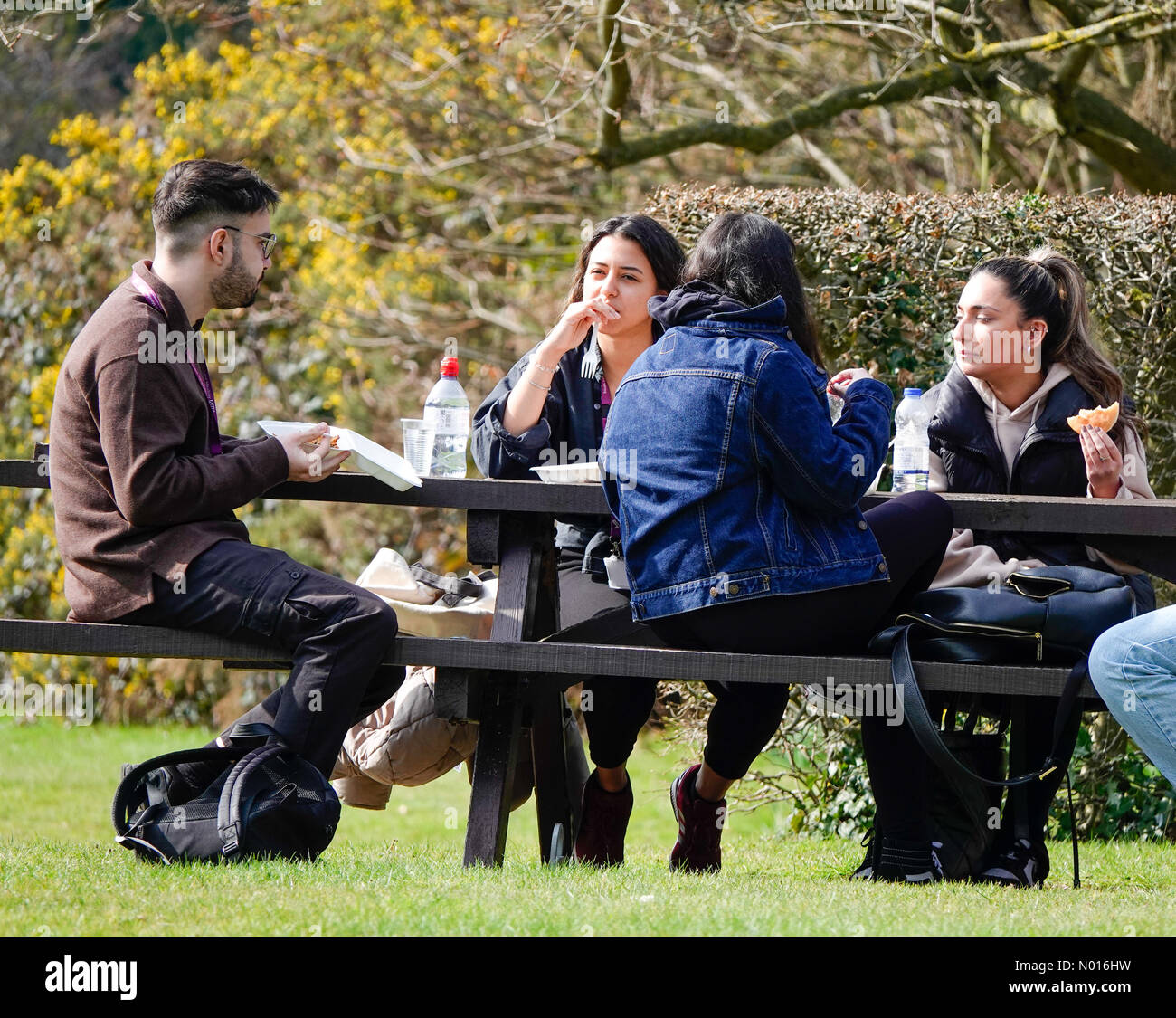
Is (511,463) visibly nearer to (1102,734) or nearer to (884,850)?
(884,850)

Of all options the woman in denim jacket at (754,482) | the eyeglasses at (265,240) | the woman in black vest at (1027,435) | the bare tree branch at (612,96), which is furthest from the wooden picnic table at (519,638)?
the bare tree branch at (612,96)

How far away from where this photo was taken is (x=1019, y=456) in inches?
173

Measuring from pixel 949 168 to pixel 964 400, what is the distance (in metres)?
6.32

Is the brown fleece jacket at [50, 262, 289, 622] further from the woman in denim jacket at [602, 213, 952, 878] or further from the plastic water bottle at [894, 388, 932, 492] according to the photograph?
the plastic water bottle at [894, 388, 932, 492]

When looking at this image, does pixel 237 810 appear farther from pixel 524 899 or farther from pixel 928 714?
pixel 928 714

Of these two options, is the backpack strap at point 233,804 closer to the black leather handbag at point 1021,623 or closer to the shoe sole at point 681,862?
the shoe sole at point 681,862

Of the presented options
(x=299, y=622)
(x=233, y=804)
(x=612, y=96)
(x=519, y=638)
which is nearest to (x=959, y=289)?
(x=519, y=638)

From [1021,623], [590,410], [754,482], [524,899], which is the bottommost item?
[524,899]

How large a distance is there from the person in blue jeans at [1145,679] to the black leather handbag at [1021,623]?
17 cm

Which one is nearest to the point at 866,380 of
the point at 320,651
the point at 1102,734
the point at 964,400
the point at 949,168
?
the point at 964,400

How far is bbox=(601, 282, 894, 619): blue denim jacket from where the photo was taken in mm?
3641

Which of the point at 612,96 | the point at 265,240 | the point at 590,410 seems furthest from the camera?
the point at 612,96

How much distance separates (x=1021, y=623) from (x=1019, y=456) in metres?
0.80

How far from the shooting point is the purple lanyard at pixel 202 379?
3.80 m
